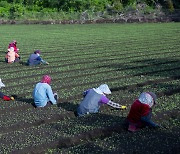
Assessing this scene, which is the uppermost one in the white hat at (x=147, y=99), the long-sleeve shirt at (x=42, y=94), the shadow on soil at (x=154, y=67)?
the white hat at (x=147, y=99)

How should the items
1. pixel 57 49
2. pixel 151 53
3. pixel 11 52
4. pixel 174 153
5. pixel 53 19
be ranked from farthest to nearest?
pixel 53 19, pixel 57 49, pixel 151 53, pixel 11 52, pixel 174 153

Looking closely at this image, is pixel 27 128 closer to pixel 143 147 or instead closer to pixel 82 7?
pixel 143 147

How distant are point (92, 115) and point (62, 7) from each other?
163 ft

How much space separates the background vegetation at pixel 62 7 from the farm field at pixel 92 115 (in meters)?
31.4

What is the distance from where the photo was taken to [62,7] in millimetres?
57344

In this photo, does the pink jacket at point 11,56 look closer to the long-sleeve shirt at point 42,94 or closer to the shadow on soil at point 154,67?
the shadow on soil at point 154,67

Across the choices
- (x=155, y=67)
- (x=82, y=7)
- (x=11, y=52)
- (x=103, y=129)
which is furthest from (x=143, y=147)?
(x=82, y=7)

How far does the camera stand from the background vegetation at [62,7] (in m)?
51.2

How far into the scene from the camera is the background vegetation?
51219mm

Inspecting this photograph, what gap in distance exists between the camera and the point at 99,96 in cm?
930

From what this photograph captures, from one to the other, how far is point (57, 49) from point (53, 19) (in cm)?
2748

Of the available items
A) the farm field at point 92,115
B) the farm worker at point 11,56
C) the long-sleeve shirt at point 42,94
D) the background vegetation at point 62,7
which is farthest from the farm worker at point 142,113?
the background vegetation at point 62,7

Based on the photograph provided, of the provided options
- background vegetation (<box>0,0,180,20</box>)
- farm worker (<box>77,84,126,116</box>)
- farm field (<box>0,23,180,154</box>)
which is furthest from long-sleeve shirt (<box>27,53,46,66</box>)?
background vegetation (<box>0,0,180,20</box>)

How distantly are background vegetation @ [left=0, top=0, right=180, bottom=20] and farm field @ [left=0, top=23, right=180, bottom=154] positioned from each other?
3145 cm
